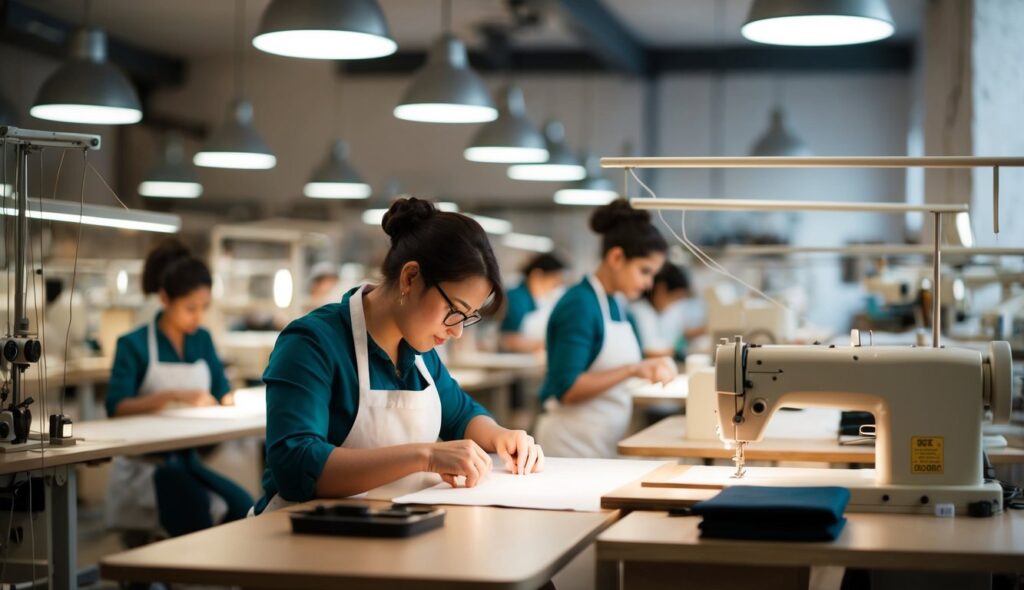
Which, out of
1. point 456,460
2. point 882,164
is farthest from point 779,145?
point 456,460

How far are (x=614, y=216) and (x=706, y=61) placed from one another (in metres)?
7.27

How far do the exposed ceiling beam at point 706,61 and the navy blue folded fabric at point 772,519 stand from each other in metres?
8.95

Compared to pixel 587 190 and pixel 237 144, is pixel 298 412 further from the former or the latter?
pixel 587 190

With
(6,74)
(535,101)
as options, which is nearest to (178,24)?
(535,101)

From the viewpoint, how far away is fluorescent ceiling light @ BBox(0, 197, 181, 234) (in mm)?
3184

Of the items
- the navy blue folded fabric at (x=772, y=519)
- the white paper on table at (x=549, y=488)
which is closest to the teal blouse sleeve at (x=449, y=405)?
the white paper on table at (x=549, y=488)

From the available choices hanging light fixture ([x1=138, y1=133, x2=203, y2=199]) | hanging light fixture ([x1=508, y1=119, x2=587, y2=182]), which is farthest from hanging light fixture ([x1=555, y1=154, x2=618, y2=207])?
hanging light fixture ([x1=138, y1=133, x2=203, y2=199])

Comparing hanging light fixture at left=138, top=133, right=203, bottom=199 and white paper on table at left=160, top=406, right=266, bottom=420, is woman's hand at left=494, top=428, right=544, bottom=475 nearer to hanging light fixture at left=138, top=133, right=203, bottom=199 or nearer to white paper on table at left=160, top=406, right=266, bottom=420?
white paper on table at left=160, top=406, right=266, bottom=420

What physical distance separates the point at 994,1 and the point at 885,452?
3.80 m

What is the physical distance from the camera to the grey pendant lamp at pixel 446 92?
4.29 m

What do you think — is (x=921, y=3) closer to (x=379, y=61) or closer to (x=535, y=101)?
(x=535, y=101)

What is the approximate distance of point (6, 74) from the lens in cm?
581

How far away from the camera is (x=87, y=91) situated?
420cm

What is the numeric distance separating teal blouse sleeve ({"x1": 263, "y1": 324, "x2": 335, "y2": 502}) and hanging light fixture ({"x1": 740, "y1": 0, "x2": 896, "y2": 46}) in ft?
5.00
